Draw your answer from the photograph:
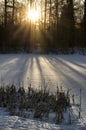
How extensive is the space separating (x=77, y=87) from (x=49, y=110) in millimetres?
3727

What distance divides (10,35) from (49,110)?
26.3 meters

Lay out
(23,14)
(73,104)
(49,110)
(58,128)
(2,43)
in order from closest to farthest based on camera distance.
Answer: (58,128)
(49,110)
(73,104)
(2,43)
(23,14)

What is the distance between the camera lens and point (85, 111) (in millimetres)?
6344

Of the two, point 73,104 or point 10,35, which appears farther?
point 10,35

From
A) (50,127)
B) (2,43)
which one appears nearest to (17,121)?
(50,127)

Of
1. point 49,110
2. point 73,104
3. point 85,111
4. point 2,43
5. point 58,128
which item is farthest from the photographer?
point 2,43

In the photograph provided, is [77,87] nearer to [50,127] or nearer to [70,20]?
[50,127]

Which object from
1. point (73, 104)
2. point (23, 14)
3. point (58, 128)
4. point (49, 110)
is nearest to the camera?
point (58, 128)

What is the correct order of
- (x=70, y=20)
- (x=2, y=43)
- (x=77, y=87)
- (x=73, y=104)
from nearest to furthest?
(x=73, y=104) → (x=77, y=87) → (x=2, y=43) → (x=70, y=20)

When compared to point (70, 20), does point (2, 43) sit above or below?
below

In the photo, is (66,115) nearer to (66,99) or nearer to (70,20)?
(66,99)

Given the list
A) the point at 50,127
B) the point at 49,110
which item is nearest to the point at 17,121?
the point at 50,127

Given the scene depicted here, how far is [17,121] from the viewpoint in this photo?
5.01 metres

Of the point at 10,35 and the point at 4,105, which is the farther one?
the point at 10,35
